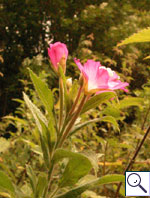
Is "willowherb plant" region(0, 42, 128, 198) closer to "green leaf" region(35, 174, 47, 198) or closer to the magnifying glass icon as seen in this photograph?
"green leaf" region(35, 174, 47, 198)

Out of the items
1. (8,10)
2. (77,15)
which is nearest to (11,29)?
(8,10)

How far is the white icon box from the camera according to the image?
2.29ft

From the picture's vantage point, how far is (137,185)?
0.71m

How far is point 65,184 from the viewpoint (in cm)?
51

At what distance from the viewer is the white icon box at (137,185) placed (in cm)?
70

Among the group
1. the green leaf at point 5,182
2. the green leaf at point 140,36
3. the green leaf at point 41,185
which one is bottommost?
the green leaf at point 41,185

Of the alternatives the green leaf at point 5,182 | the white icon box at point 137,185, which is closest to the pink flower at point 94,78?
the green leaf at point 5,182

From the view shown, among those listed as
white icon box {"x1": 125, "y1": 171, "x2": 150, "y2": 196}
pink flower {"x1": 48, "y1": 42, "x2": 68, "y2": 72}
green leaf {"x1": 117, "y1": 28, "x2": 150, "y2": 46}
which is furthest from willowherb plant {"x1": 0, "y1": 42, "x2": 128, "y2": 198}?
white icon box {"x1": 125, "y1": 171, "x2": 150, "y2": 196}

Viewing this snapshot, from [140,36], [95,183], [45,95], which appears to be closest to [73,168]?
[95,183]

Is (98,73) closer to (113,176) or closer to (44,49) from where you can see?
(113,176)

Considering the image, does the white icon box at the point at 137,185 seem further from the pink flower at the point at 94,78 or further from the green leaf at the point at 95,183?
the pink flower at the point at 94,78

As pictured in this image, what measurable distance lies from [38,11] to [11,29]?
0.54 metres

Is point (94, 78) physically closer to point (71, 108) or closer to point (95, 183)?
point (71, 108)

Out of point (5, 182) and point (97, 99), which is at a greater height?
point (97, 99)
